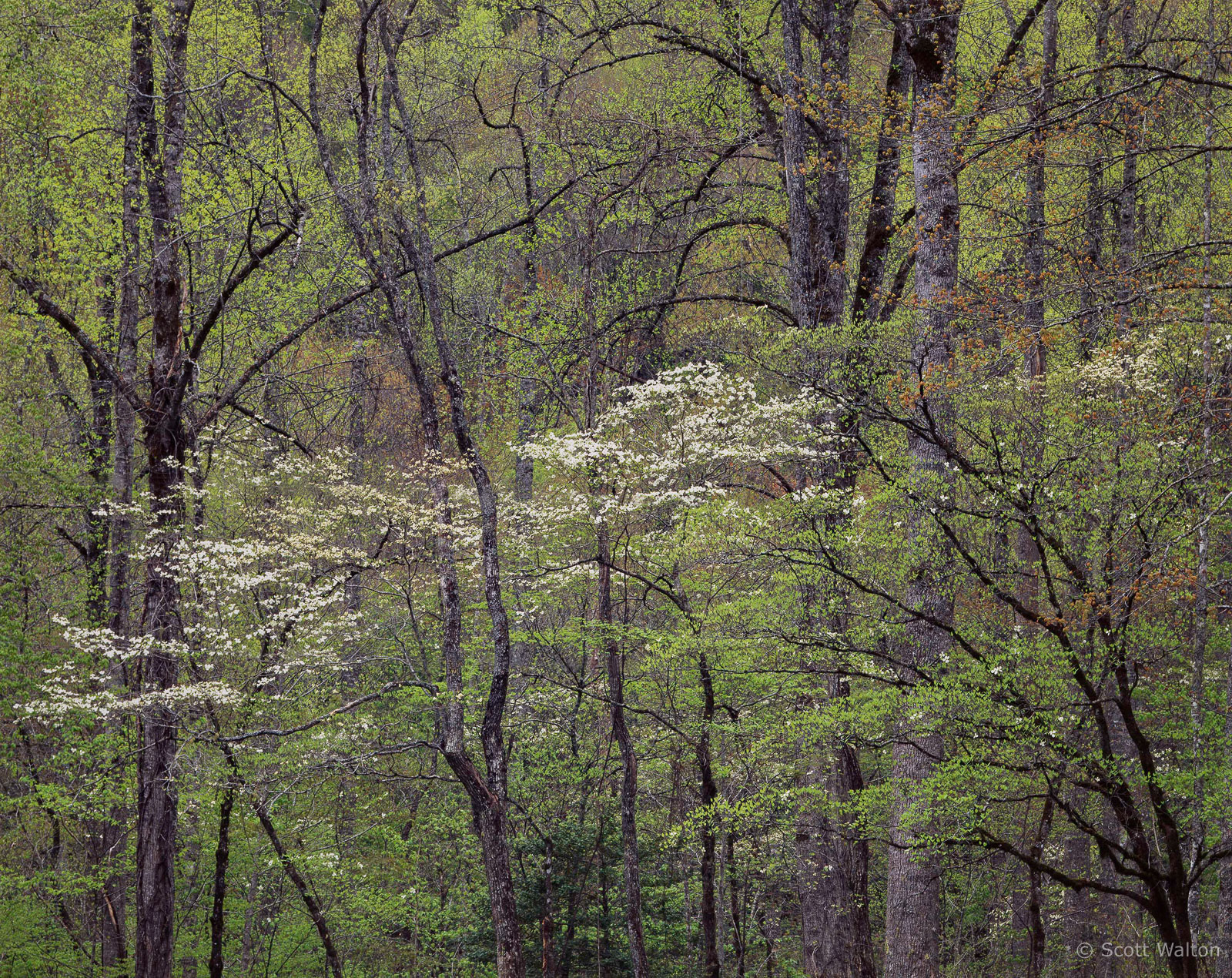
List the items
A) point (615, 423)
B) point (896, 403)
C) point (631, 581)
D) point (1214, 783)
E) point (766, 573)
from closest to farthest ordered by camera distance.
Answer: point (1214, 783) < point (896, 403) < point (766, 573) < point (615, 423) < point (631, 581)

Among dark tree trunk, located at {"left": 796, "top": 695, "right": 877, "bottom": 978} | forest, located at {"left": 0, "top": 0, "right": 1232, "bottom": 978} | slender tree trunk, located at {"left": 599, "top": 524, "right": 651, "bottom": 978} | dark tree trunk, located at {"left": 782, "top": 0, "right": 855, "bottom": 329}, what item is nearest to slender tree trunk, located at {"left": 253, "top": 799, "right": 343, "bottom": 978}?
forest, located at {"left": 0, "top": 0, "right": 1232, "bottom": 978}

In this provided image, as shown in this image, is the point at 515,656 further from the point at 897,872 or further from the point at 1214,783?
the point at 1214,783

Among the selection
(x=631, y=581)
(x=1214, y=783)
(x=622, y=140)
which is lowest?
(x=1214, y=783)

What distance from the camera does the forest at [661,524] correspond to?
22.5 ft

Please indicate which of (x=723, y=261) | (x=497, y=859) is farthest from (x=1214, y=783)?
(x=723, y=261)

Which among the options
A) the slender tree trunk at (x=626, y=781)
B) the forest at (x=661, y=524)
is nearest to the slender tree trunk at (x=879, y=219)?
the forest at (x=661, y=524)

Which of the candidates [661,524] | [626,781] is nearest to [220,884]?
[626,781]

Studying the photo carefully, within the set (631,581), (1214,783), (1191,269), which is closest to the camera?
(1191,269)

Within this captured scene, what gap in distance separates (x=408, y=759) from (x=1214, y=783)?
12538 mm

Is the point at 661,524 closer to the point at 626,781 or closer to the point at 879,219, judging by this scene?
the point at 626,781

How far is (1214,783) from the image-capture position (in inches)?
277

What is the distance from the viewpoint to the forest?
6.87 metres

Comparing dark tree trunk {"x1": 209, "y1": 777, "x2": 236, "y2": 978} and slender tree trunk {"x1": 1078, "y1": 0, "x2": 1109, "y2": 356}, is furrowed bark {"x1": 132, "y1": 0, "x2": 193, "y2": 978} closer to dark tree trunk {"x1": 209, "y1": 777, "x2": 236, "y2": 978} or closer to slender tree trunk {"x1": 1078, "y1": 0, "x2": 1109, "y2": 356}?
dark tree trunk {"x1": 209, "y1": 777, "x2": 236, "y2": 978}

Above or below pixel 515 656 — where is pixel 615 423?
above
